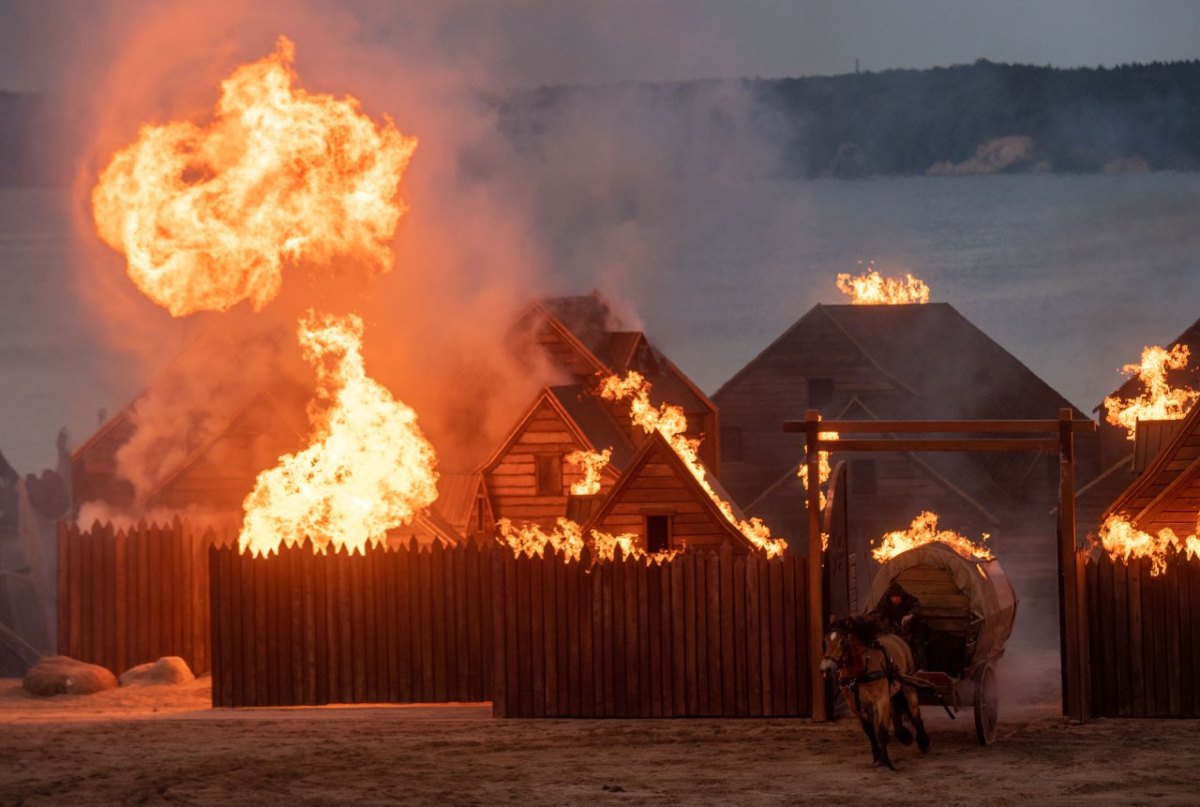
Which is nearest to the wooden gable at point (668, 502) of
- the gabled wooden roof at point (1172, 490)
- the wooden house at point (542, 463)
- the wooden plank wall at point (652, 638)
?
the gabled wooden roof at point (1172, 490)

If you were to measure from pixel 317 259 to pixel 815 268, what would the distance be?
244 ft

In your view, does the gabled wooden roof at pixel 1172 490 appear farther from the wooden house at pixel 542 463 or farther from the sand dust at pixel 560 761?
the wooden house at pixel 542 463

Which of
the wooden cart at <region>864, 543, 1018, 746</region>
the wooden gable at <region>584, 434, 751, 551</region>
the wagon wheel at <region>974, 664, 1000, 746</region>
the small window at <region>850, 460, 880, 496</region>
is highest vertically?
the small window at <region>850, 460, 880, 496</region>

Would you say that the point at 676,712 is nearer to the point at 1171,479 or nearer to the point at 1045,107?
the point at 1171,479

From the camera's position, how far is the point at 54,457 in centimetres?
8125

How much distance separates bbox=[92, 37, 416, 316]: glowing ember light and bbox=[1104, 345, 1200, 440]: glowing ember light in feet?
69.7

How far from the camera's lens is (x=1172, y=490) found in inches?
1248

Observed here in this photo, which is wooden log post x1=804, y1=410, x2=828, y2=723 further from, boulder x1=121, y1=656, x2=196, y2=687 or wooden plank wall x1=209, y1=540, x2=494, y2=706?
boulder x1=121, y1=656, x2=196, y2=687

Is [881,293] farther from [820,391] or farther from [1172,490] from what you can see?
[1172,490]

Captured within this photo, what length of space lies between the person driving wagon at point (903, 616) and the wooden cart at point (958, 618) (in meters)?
0.23

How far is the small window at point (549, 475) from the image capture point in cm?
4484

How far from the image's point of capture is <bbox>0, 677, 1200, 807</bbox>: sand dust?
19.3 metres

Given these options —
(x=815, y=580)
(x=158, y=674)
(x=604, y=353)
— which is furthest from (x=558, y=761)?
(x=604, y=353)

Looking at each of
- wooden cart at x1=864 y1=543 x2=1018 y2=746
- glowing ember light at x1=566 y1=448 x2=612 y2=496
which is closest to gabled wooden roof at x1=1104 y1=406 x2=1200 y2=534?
wooden cart at x1=864 y1=543 x2=1018 y2=746
